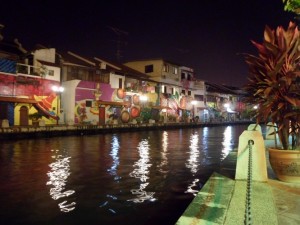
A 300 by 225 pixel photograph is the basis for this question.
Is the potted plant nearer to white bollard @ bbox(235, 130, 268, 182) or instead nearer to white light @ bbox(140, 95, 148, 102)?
white bollard @ bbox(235, 130, 268, 182)

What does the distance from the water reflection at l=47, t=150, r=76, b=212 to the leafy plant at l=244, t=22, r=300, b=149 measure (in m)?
4.98

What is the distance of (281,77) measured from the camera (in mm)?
6531

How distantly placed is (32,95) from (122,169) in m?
24.5

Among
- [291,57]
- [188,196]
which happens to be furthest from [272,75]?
[188,196]

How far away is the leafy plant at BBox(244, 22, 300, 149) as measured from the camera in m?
6.50

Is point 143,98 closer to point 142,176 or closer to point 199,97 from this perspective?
point 199,97

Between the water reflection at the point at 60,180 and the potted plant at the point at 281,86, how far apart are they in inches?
191

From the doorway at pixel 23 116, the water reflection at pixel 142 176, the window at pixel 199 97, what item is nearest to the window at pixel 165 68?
the window at pixel 199 97

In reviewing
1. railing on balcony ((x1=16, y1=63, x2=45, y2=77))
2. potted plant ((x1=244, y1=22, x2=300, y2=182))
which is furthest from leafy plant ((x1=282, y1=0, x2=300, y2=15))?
railing on balcony ((x1=16, y1=63, x2=45, y2=77))

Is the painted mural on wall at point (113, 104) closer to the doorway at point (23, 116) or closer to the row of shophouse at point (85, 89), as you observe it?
the row of shophouse at point (85, 89)

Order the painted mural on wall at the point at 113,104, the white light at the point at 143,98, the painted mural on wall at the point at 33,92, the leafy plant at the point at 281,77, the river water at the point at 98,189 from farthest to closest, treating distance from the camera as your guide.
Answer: the white light at the point at 143,98
the painted mural on wall at the point at 113,104
the painted mural on wall at the point at 33,92
the river water at the point at 98,189
the leafy plant at the point at 281,77

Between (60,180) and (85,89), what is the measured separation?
30.3 metres

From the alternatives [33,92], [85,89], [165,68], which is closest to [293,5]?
[33,92]

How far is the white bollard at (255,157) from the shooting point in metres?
6.39
